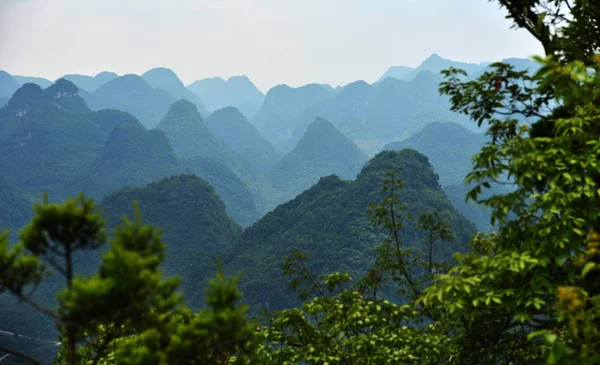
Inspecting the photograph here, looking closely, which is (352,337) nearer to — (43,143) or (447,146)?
(43,143)

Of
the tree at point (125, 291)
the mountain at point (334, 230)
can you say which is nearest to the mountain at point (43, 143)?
the mountain at point (334, 230)

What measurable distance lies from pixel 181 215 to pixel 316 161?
4230 inches

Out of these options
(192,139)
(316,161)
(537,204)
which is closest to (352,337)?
(537,204)

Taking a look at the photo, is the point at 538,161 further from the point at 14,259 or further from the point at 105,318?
the point at 14,259

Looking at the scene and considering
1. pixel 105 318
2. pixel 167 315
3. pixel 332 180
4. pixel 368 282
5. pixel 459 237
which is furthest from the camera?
pixel 332 180

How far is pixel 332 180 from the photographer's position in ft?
239

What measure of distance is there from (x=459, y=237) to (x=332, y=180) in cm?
2144

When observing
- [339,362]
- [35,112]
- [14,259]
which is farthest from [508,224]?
[35,112]

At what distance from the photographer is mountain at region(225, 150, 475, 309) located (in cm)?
5766

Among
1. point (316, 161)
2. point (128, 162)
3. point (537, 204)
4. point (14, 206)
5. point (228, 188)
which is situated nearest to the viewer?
point (537, 204)

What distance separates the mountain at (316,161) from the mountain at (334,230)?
352ft

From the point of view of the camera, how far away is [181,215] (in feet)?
289

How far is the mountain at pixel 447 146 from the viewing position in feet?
561

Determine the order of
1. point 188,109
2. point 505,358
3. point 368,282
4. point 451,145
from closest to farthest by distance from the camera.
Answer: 1. point 505,358
2. point 368,282
3. point 451,145
4. point 188,109
